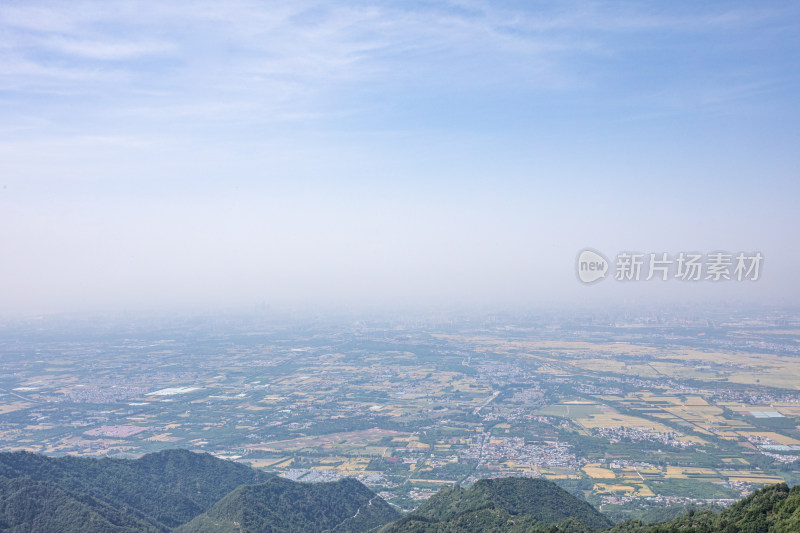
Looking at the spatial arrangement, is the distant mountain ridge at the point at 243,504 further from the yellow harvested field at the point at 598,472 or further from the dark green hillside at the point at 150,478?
the yellow harvested field at the point at 598,472

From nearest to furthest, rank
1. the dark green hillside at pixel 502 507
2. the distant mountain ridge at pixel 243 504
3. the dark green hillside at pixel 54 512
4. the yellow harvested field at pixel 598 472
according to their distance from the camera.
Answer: the distant mountain ridge at pixel 243 504 → the dark green hillside at pixel 502 507 → the dark green hillside at pixel 54 512 → the yellow harvested field at pixel 598 472

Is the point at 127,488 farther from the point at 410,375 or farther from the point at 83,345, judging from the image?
the point at 83,345

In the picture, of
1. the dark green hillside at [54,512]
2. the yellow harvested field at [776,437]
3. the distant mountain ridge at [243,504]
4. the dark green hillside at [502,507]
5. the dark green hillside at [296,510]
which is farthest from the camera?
the yellow harvested field at [776,437]

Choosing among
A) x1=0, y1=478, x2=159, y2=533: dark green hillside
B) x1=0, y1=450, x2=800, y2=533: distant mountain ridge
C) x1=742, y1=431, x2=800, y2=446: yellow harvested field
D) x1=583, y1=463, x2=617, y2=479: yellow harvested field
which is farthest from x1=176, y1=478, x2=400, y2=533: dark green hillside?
x1=742, y1=431, x2=800, y2=446: yellow harvested field

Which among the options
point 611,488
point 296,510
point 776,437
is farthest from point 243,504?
point 776,437

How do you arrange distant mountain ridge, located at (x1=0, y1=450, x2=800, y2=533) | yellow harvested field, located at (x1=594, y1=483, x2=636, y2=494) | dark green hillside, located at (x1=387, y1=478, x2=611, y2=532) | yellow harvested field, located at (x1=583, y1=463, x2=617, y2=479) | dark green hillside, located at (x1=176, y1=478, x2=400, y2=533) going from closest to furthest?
distant mountain ridge, located at (x1=0, y1=450, x2=800, y2=533) < dark green hillside, located at (x1=387, y1=478, x2=611, y2=532) < dark green hillside, located at (x1=176, y1=478, x2=400, y2=533) < yellow harvested field, located at (x1=594, y1=483, x2=636, y2=494) < yellow harvested field, located at (x1=583, y1=463, x2=617, y2=479)

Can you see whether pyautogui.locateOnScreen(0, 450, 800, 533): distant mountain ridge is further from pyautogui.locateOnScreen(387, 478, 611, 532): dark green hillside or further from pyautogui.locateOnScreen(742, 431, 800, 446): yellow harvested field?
pyautogui.locateOnScreen(742, 431, 800, 446): yellow harvested field

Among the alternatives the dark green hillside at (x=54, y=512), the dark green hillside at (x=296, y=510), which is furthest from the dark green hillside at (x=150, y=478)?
the dark green hillside at (x=296, y=510)
